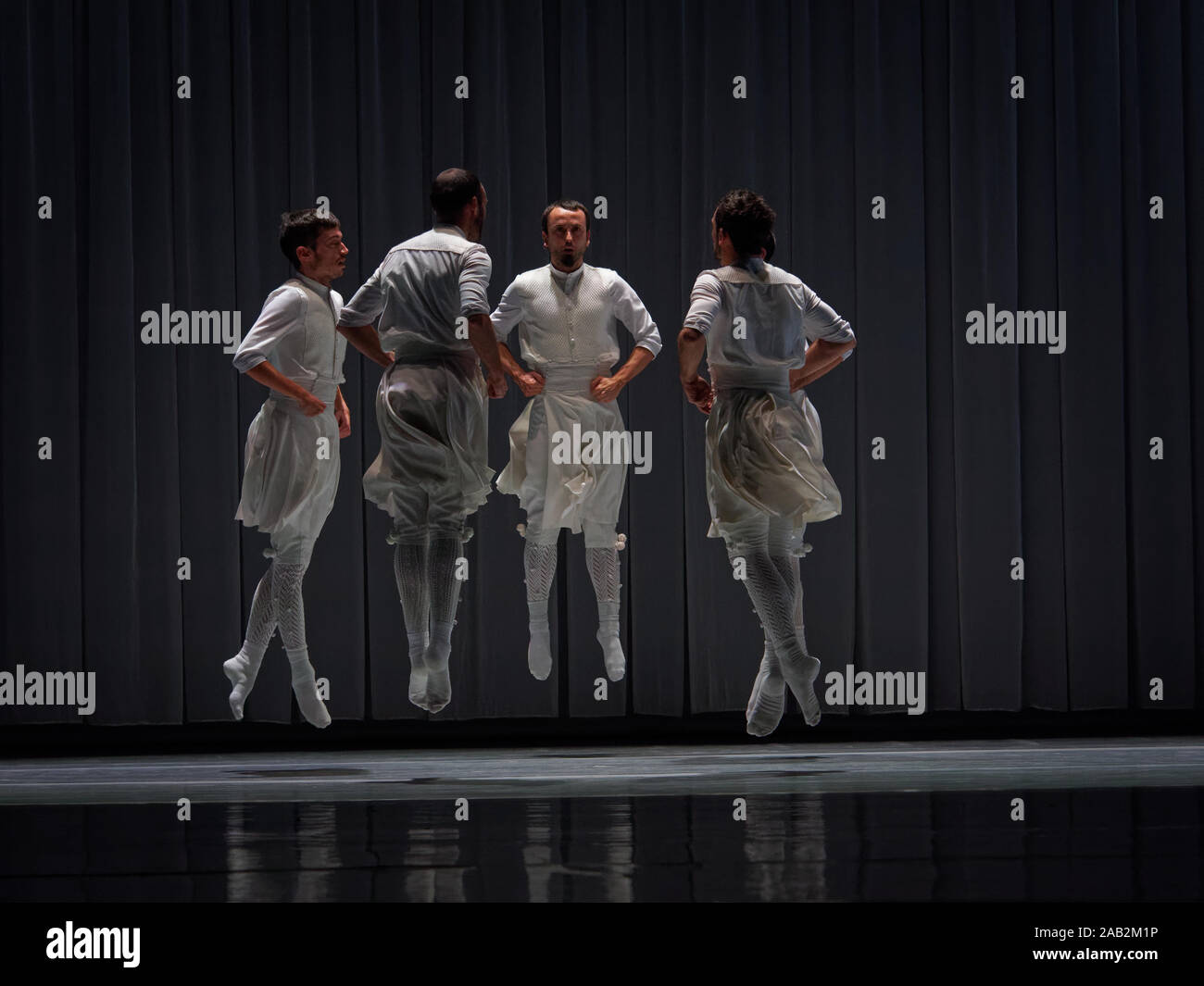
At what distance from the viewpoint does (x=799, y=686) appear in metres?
4.02

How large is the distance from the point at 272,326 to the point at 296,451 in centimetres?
40

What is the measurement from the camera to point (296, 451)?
4418 millimetres

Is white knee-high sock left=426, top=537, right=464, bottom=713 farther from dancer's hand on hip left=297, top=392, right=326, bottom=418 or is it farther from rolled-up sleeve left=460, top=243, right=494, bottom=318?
rolled-up sleeve left=460, top=243, right=494, bottom=318

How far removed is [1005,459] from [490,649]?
2.32 m

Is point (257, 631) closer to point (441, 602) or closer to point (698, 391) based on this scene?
point (441, 602)

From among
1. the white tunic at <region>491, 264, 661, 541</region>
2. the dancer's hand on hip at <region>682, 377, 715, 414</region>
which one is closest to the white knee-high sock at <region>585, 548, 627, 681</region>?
the white tunic at <region>491, 264, 661, 541</region>

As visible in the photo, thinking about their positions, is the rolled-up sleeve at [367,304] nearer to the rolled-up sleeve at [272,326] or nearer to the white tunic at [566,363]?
the rolled-up sleeve at [272,326]

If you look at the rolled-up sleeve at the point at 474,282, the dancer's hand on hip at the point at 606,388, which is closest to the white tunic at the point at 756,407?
the dancer's hand on hip at the point at 606,388

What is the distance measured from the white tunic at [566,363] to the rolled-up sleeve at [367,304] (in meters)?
0.40

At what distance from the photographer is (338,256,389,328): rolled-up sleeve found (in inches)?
166

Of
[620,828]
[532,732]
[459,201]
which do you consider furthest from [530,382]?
[532,732]

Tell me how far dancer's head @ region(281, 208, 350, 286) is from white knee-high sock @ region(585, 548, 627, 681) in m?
1.24
